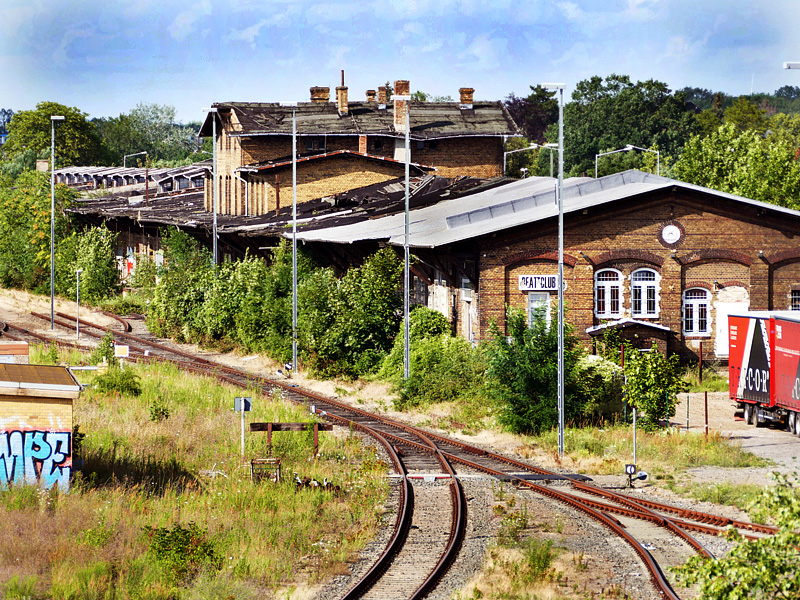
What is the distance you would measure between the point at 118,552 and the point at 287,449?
7929 mm

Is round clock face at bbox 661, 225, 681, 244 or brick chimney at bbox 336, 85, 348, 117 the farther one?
brick chimney at bbox 336, 85, 348, 117

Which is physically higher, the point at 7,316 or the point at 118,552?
the point at 7,316

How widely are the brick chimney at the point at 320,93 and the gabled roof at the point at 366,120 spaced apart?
9.83ft

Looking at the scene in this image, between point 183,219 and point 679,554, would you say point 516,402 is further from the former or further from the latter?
point 183,219

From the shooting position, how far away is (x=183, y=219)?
5603 cm

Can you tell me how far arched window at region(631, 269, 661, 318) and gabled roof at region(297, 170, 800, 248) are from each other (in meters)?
2.67

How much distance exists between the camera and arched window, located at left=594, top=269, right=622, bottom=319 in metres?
33.9

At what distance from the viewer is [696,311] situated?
3453 centimetres

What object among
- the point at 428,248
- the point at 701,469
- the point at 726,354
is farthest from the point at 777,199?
the point at 701,469

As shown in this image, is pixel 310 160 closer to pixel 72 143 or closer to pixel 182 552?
pixel 182 552

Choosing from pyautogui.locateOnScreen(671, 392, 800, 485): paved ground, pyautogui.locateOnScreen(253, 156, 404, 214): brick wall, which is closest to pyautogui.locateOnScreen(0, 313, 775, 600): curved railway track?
pyautogui.locateOnScreen(671, 392, 800, 485): paved ground

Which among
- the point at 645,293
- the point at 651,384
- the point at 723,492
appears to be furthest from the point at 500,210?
the point at 723,492

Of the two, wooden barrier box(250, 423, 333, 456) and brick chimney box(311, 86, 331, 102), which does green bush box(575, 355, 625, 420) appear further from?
brick chimney box(311, 86, 331, 102)

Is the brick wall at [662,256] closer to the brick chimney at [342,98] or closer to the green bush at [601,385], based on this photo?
the green bush at [601,385]
